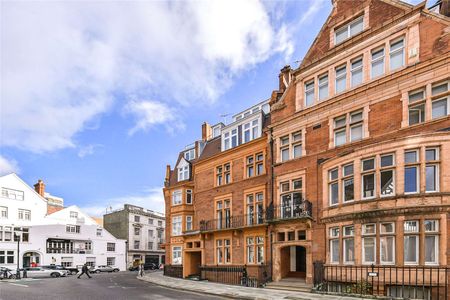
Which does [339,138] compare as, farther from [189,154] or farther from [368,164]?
[189,154]

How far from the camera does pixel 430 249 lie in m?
15.0

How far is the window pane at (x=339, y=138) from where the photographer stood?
64.2 ft

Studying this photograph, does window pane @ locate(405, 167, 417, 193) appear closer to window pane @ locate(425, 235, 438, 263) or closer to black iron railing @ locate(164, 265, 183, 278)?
window pane @ locate(425, 235, 438, 263)

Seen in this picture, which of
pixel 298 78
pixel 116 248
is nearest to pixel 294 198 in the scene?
pixel 298 78

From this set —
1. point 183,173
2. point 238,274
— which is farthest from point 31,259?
point 238,274

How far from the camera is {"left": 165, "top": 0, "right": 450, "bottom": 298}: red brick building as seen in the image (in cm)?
1538

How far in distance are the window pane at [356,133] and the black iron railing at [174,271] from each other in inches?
824

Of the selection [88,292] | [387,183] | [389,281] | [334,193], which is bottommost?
[88,292]

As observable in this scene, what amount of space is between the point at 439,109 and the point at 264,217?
470 inches

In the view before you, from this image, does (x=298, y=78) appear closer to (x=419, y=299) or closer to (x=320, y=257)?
(x=320, y=257)

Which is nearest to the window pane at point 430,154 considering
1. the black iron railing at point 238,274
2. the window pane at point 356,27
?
the window pane at point 356,27

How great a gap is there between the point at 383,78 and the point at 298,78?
19.7ft

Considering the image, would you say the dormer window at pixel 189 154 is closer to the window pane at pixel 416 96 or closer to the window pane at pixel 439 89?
the window pane at pixel 416 96

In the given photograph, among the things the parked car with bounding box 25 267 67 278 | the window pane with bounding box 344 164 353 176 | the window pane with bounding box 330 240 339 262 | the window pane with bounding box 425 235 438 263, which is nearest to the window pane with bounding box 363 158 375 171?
the window pane with bounding box 344 164 353 176
